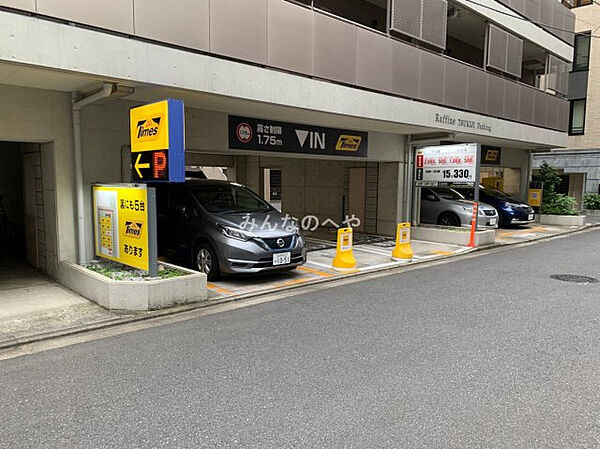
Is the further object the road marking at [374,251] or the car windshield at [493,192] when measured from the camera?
the car windshield at [493,192]

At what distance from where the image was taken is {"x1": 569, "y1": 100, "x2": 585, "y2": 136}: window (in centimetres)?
2517

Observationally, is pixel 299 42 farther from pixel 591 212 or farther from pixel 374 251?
pixel 591 212

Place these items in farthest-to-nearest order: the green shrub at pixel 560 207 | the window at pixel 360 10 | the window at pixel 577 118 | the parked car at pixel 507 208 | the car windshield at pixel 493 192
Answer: the window at pixel 577 118 < the green shrub at pixel 560 207 < the car windshield at pixel 493 192 < the parked car at pixel 507 208 < the window at pixel 360 10

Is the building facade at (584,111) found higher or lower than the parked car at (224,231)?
higher

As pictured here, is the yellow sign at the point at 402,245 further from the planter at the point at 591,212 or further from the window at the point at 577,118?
the window at the point at 577,118

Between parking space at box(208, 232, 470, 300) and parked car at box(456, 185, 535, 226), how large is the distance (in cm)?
501

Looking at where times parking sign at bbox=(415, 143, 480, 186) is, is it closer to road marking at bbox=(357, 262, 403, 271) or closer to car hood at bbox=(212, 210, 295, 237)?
road marking at bbox=(357, 262, 403, 271)

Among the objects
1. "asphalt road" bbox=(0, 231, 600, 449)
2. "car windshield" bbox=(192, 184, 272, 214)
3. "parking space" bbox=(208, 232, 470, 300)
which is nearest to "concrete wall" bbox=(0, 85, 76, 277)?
"car windshield" bbox=(192, 184, 272, 214)

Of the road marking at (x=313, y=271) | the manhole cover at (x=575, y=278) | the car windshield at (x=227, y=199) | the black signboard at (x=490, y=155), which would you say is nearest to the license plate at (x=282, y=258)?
the road marking at (x=313, y=271)

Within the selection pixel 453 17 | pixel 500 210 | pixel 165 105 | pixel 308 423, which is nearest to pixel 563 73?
pixel 500 210

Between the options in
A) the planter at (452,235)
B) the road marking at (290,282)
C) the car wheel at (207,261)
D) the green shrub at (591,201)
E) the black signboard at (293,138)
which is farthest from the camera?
the green shrub at (591,201)

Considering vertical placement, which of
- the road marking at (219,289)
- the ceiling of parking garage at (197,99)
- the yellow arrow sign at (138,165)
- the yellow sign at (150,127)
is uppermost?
the ceiling of parking garage at (197,99)

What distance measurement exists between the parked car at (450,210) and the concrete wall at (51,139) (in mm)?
10583

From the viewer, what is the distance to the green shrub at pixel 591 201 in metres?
23.1
